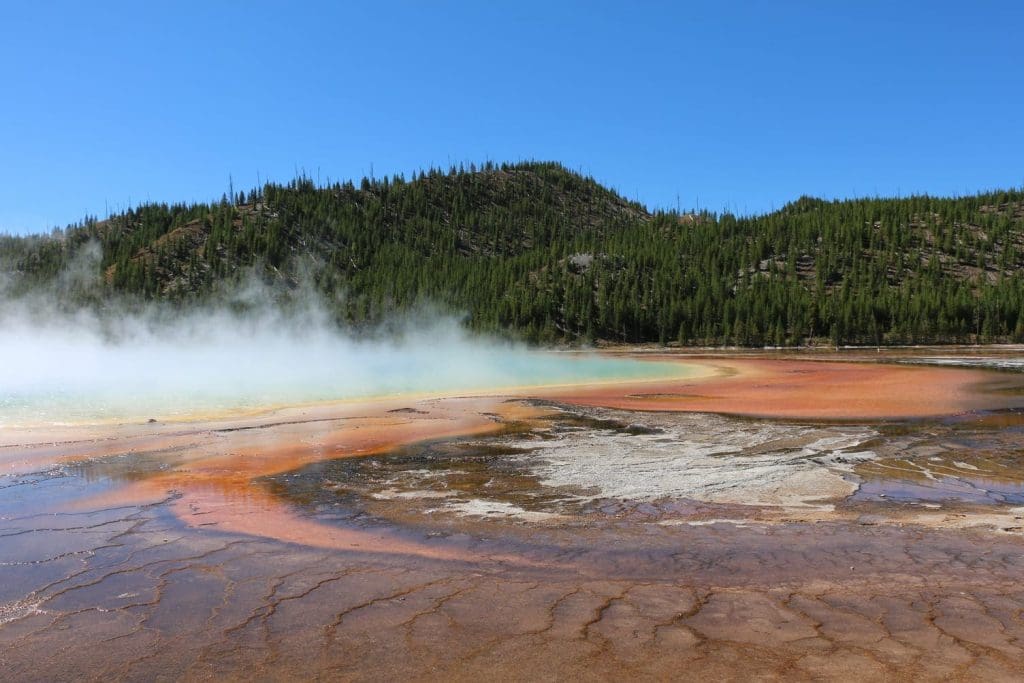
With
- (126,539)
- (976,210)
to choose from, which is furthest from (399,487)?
(976,210)

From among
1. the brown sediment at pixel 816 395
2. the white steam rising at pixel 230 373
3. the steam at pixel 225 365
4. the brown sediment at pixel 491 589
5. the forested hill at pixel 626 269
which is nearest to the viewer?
the brown sediment at pixel 491 589

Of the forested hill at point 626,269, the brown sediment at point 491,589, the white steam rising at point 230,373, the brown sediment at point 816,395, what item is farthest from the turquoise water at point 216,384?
the forested hill at point 626,269

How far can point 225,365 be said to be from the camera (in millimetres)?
52375

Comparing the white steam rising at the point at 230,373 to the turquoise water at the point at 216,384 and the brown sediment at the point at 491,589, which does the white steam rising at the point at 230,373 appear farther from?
the brown sediment at the point at 491,589

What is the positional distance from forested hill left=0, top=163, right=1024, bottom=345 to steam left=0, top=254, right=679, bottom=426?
7.79 meters

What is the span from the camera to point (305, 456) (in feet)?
51.1

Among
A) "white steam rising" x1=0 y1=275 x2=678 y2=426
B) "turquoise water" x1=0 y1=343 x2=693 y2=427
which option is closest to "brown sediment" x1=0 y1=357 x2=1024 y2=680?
"turquoise water" x1=0 y1=343 x2=693 y2=427

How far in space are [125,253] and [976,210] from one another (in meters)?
187

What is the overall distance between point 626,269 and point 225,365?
9168 cm

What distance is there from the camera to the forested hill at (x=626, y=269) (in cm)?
10181

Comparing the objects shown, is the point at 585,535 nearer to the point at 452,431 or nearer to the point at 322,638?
the point at 322,638

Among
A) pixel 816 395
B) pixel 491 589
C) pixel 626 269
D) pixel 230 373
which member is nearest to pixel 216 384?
pixel 230 373

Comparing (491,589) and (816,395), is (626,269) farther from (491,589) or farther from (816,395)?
(491,589)

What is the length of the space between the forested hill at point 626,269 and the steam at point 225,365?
7.79 meters
